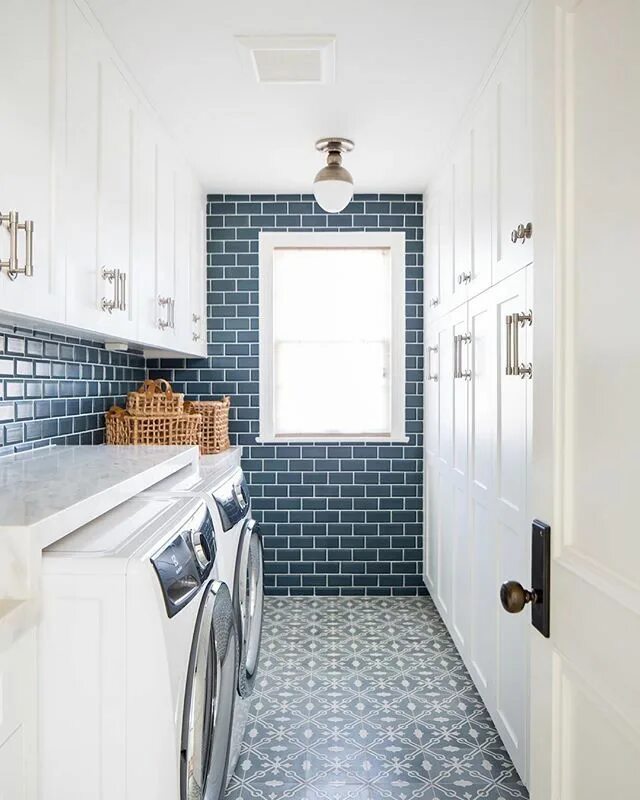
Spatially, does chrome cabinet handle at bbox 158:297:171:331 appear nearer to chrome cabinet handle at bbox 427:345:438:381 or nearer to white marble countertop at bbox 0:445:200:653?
white marble countertop at bbox 0:445:200:653

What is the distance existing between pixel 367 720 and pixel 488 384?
1327 mm

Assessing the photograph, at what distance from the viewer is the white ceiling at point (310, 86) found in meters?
1.95

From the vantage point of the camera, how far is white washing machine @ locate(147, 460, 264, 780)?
1.97 metres

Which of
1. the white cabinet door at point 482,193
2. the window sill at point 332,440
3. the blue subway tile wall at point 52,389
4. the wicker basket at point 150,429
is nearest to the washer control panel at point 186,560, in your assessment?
the blue subway tile wall at point 52,389

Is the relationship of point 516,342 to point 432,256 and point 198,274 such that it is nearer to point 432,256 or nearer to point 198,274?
point 432,256

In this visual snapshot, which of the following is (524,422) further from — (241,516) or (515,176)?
(241,516)

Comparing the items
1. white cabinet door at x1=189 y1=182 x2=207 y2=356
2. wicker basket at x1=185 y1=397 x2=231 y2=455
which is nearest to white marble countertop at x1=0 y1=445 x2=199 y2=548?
wicker basket at x1=185 y1=397 x2=231 y2=455

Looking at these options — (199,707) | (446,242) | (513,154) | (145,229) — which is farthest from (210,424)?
(199,707)

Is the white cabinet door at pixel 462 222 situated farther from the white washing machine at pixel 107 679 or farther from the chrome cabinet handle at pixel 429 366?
the white washing machine at pixel 107 679

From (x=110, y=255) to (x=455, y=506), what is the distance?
1829 mm

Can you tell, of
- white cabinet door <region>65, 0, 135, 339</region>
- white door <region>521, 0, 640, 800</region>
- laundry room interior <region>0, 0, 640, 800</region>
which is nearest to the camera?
white door <region>521, 0, 640, 800</region>

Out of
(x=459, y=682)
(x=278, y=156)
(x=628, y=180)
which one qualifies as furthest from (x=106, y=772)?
(x=278, y=156)

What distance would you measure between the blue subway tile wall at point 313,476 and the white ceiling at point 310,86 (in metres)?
0.81

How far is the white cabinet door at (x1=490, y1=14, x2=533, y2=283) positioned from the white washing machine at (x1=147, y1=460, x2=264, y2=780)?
1148 millimetres
